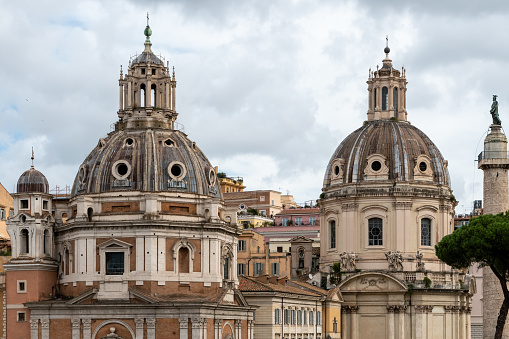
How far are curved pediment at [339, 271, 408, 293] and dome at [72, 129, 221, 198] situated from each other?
19.1 metres

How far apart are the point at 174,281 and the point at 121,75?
57.4 ft

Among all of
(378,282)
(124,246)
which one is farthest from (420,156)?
(124,246)

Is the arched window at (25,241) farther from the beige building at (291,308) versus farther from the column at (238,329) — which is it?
the beige building at (291,308)

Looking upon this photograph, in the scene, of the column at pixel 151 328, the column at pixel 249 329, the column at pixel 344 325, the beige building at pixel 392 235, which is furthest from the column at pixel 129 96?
the column at pixel 344 325

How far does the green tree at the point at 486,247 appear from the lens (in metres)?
80.8

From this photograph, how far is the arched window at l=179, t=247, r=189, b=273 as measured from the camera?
266 feet

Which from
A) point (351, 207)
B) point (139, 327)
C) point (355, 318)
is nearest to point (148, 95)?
point (139, 327)

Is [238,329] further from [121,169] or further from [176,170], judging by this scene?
[121,169]

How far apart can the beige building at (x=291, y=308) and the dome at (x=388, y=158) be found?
11513mm

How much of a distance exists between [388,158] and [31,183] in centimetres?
3348

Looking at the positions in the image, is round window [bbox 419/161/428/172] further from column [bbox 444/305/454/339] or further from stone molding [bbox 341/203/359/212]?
column [bbox 444/305/454/339]

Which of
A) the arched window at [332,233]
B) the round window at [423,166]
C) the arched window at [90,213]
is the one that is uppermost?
the round window at [423,166]

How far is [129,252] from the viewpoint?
8031 cm

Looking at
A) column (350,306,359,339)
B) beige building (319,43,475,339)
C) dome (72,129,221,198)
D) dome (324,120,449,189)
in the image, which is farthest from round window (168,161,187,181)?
dome (324,120,449,189)
